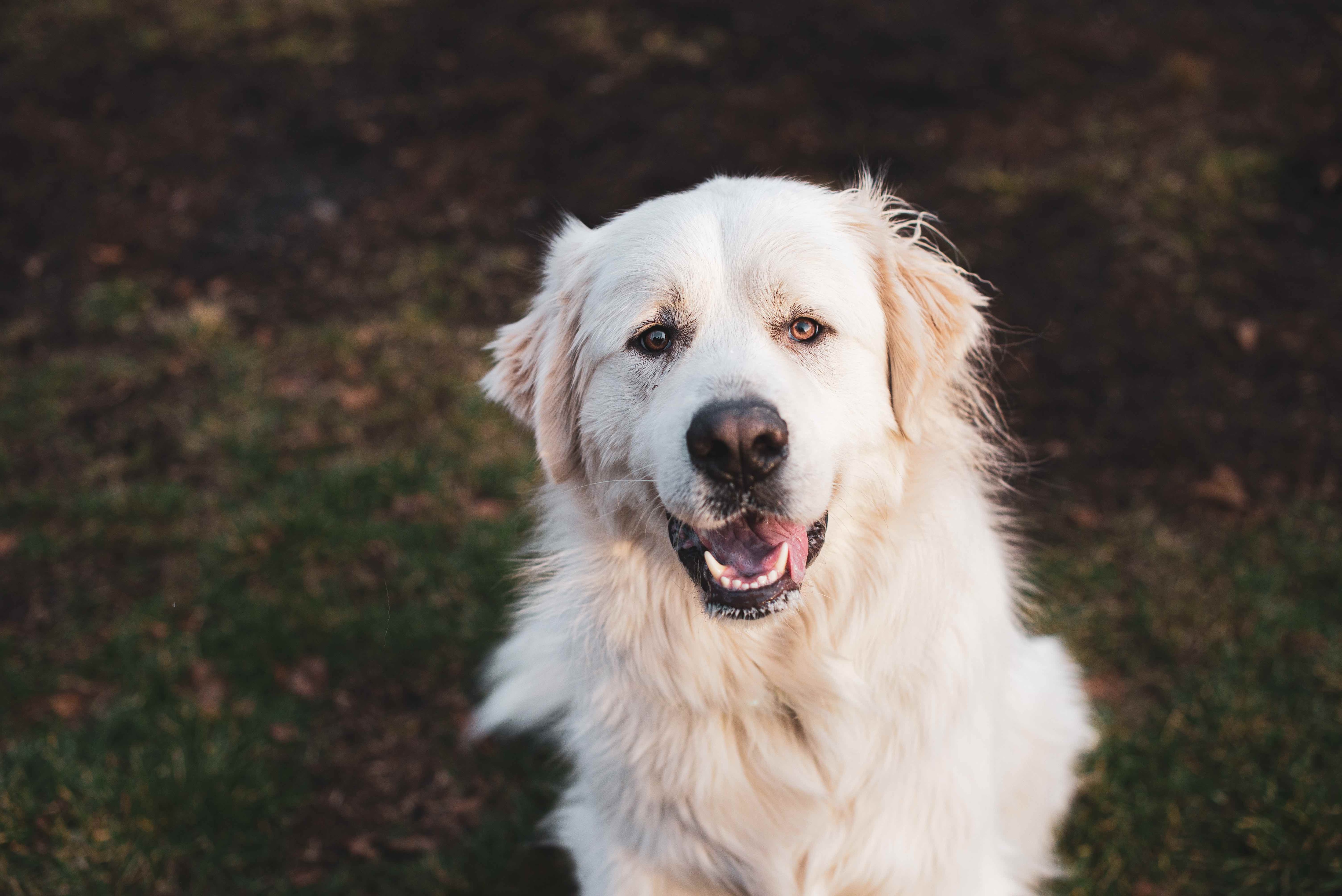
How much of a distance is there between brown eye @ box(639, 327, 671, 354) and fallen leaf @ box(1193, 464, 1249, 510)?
3.01 metres

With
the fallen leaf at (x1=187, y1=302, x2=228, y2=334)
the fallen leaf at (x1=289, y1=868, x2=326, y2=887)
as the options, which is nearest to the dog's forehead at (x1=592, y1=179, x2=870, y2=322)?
the fallen leaf at (x1=289, y1=868, x2=326, y2=887)

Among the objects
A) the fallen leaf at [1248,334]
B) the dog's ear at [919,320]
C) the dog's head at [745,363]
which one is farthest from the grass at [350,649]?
the dog's ear at [919,320]

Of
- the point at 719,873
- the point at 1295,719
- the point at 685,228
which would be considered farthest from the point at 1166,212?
the point at 719,873

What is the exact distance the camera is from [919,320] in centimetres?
218

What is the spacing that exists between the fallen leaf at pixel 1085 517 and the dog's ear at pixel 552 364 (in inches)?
103

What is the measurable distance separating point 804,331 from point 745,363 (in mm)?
250

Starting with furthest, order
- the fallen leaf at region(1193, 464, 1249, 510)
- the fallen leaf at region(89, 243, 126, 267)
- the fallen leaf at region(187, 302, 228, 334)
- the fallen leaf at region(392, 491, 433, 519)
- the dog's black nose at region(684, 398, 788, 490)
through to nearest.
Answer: the fallen leaf at region(89, 243, 126, 267), the fallen leaf at region(187, 302, 228, 334), the fallen leaf at region(392, 491, 433, 519), the fallen leaf at region(1193, 464, 1249, 510), the dog's black nose at region(684, 398, 788, 490)

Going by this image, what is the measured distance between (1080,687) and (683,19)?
619 cm

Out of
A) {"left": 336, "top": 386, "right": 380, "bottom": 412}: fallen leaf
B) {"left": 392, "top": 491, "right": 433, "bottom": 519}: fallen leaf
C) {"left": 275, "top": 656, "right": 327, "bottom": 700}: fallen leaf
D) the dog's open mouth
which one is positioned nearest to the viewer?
the dog's open mouth

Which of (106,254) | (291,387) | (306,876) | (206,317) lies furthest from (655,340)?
(106,254)

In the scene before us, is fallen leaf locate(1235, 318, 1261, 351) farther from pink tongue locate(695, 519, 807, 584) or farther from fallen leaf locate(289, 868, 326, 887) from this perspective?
fallen leaf locate(289, 868, 326, 887)

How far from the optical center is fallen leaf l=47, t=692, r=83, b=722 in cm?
328

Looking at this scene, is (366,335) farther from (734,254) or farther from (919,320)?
(919,320)

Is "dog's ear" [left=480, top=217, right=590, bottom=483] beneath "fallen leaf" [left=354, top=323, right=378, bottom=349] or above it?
above
